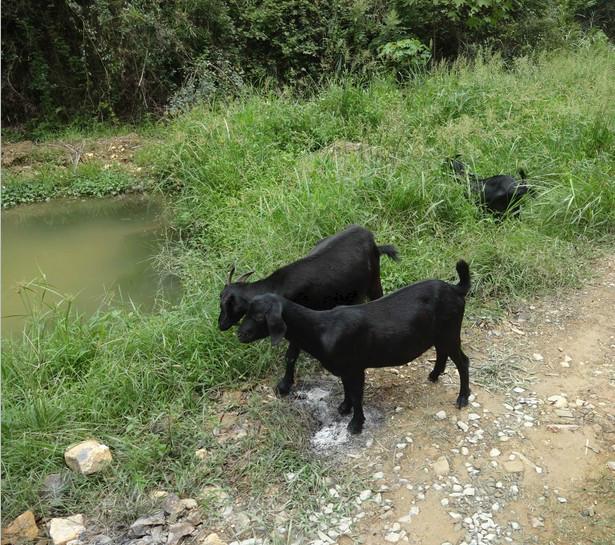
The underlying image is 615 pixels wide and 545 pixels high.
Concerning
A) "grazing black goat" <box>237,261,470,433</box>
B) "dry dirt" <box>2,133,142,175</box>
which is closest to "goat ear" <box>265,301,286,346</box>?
"grazing black goat" <box>237,261,470,433</box>

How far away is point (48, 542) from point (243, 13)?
1004 centimetres

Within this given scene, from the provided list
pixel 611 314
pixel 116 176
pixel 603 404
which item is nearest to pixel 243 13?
pixel 116 176

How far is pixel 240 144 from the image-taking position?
721 centimetres

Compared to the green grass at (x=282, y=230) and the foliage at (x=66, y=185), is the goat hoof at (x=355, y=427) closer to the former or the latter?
the green grass at (x=282, y=230)

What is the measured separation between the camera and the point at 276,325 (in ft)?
10.8

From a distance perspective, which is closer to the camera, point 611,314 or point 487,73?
point 611,314

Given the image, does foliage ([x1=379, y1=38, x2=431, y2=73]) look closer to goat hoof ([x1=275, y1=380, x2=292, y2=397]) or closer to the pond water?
the pond water

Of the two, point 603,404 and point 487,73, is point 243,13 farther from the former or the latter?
point 603,404

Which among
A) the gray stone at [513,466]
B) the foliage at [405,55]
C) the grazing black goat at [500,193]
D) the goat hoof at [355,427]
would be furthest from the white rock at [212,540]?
the foliage at [405,55]

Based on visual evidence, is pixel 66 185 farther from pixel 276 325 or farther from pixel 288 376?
pixel 276 325

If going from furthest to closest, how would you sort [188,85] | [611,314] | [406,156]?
[188,85] < [406,156] < [611,314]

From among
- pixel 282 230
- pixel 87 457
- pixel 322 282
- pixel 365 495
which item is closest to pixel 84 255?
pixel 282 230

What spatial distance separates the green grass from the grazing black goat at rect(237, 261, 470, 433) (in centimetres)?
49

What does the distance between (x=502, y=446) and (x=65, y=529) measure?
227 centimetres
